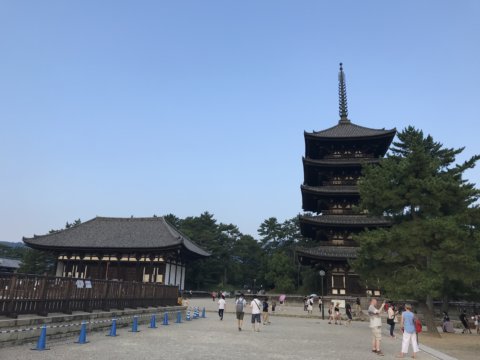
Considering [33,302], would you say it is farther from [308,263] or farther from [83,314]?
[308,263]

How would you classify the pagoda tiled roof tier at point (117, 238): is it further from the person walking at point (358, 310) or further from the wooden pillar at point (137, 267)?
the person walking at point (358, 310)

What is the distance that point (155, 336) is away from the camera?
1459cm

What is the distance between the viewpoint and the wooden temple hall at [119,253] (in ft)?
131

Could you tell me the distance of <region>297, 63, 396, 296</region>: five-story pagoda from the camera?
34062 mm

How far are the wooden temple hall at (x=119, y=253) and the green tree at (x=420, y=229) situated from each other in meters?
23.1

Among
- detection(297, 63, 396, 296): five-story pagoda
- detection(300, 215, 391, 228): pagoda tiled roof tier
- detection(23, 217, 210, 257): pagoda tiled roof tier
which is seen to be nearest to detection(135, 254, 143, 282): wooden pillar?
detection(23, 217, 210, 257): pagoda tiled roof tier

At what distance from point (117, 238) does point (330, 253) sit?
24.4 m

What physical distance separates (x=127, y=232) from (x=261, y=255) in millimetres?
44153

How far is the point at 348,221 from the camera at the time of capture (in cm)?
3519

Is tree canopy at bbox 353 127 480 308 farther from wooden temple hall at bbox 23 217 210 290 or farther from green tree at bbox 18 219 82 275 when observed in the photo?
green tree at bbox 18 219 82 275

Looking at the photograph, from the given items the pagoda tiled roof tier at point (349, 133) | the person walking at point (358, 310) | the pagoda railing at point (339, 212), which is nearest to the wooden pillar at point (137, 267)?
the pagoda railing at point (339, 212)

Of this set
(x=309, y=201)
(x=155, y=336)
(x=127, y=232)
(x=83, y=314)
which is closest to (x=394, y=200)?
(x=155, y=336)

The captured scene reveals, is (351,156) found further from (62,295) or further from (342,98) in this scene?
(62,295)

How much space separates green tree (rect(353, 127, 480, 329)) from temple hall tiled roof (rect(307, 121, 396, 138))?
1779 centimetres
